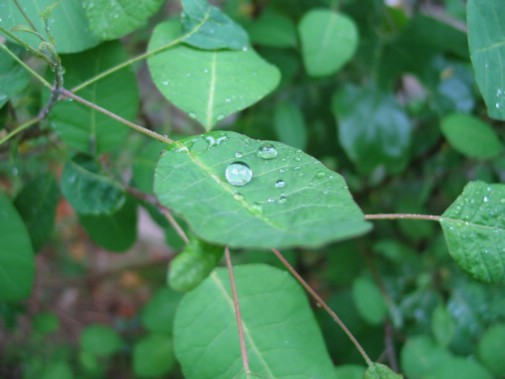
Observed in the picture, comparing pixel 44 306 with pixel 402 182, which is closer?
pixel 402 182

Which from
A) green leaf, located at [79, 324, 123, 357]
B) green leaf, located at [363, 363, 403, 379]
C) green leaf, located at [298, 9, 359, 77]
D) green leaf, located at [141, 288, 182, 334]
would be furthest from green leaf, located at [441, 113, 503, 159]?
green leaf, located at [79, 324, 123, 357]

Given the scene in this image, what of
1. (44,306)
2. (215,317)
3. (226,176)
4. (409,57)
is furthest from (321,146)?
(44,306)

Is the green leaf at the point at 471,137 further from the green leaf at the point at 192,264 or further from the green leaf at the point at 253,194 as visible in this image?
the green leaf at the point at 192,264

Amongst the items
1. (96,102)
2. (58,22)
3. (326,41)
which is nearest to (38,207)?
(96,102)

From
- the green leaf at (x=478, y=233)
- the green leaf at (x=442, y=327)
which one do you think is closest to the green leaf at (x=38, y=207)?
the green leaf at (x=478, y=233)

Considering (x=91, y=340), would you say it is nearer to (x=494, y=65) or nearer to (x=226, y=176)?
(x=226, y=176)

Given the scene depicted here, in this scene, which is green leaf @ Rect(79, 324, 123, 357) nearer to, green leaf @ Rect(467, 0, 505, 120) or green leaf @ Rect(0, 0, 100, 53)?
green leaf @ Rect(0, 0, 100, 53)
